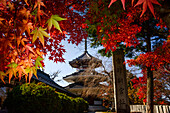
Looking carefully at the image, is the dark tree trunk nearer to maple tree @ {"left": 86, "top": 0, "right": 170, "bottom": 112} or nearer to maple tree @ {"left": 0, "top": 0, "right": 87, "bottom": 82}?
maple tree @ {"left": 86, "top": 0, "right": 170, "bottom": 112}

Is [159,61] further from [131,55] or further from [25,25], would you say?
[25,25]

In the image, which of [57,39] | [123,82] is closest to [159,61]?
[123,82]

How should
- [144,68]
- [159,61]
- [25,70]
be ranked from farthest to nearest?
[144,68] → [159,61] → [25,70]

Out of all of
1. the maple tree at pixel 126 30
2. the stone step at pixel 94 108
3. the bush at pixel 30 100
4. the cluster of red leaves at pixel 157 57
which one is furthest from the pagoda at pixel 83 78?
the bush at pixel 30 100

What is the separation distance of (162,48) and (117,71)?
2.55 m

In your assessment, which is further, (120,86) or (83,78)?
(83,78)

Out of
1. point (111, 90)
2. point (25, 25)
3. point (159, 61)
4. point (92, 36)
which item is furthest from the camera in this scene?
point (111, 90)

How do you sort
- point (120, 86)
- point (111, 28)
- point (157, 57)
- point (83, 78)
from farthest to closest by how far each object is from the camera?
point (83, 78), point (157, 57), point (120, 86), point (111, 28)

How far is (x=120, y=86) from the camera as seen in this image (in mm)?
5480

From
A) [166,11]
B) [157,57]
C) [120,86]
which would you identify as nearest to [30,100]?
[120,86]

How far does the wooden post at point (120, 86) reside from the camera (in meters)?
5.34

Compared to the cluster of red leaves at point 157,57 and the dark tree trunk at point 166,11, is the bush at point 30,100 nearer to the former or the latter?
the cluster of red leaves at point 157,57

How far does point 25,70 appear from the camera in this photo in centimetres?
210

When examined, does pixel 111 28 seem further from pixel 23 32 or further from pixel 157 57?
pixel 157 57
